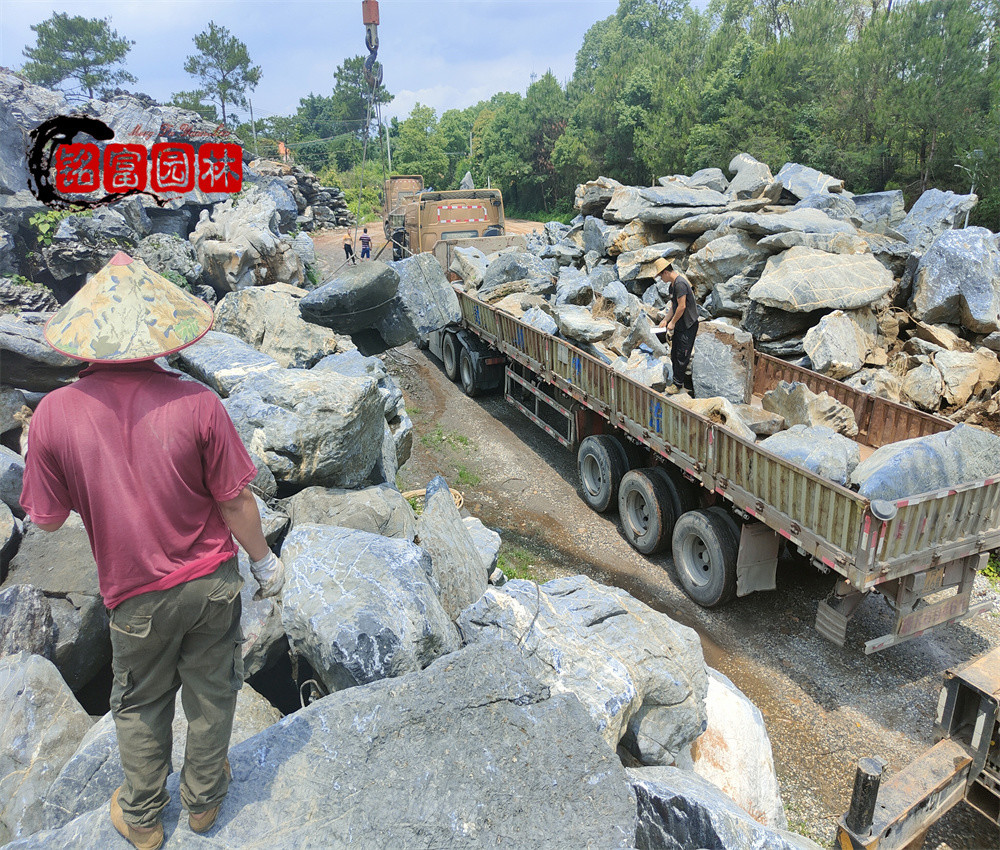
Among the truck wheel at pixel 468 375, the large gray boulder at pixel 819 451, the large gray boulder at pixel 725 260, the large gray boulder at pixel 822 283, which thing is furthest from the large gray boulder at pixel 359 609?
the large gray boulder at pixel 725 260

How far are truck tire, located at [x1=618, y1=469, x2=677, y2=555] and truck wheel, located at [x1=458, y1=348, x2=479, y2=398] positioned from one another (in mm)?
3966

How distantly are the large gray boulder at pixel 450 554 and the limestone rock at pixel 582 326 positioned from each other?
3104 millimetres

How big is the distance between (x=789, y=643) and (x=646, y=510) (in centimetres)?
163

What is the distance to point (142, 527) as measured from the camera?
6.09 ft

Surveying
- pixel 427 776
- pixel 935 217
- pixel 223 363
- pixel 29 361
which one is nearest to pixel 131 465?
pixel 427 776

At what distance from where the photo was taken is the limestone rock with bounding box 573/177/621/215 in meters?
12.1

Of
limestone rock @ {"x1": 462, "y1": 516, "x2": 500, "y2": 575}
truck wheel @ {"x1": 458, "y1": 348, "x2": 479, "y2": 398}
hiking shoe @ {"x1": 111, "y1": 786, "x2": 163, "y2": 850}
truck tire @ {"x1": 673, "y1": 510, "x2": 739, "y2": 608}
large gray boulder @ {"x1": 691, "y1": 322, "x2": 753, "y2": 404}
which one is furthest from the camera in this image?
truck wheel @ {"x1": 458, "y1": 348, "x2": 479, "y2": 398}

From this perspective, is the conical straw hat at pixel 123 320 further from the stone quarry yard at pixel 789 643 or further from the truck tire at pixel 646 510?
the truck tire at pixel 646 510

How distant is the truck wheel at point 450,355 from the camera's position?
1059cm

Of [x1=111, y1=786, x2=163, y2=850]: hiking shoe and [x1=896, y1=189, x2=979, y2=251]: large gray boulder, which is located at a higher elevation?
[x1=896, y1=189, x2=979, y2=251]: large gray boulder

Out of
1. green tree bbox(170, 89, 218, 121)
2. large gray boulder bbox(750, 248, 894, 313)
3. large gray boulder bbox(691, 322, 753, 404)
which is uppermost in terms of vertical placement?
green tree bbox(170, 89, 218, 121)

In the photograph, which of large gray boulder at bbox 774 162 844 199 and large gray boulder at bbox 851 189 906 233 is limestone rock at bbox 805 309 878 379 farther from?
large gray boulder at bbox 774 162 844 199

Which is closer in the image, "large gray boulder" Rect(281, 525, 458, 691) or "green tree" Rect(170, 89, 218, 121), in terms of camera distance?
"large gray boulder" Rect(281, 525, 458, 691)

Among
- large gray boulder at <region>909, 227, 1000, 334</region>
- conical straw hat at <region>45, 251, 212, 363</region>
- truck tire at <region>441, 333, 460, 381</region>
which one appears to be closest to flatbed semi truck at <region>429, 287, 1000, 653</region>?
truck tire at <region>441, 333, 460, 381</region>
